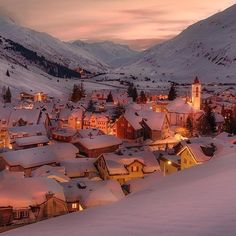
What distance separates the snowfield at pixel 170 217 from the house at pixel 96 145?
44.9m

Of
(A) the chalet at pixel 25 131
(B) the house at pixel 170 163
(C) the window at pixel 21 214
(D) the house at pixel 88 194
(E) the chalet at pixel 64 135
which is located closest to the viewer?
(C) the window at pixel 21 214

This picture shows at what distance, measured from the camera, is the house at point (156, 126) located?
73.4 m

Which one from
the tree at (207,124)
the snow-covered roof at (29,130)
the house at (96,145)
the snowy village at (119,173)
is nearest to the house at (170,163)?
the snowy village at (119,173)

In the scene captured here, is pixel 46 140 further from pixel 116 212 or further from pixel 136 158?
pixel 116 212

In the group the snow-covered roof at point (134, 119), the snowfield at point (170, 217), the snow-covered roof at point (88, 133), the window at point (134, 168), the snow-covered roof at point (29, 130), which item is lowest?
the window at point (134, 168)

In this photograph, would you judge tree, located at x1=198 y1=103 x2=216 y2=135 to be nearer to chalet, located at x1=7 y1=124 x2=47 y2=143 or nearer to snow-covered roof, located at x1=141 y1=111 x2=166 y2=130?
snow-covered roof, located at x1=141 y1=111 x2=166 y2=130

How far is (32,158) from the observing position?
167ft

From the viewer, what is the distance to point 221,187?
42.6 ft

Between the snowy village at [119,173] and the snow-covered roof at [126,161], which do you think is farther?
the snow-covered roof at [126,161]

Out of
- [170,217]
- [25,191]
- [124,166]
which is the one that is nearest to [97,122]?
[124,166]

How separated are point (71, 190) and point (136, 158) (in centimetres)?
1536

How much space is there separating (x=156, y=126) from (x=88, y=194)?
137 ft

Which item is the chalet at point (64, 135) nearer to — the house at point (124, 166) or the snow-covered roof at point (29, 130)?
the snow-covered roof at point (29, 130)

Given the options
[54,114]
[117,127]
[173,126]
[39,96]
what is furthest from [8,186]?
[39,96]
